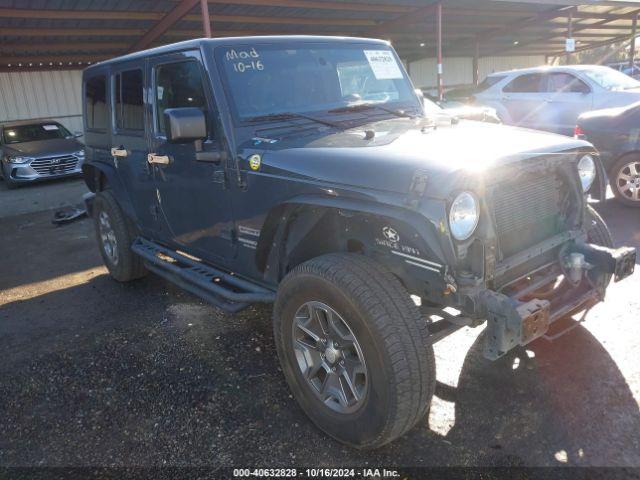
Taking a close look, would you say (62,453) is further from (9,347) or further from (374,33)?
(374,33)

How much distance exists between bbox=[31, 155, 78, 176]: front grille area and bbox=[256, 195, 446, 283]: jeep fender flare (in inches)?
421

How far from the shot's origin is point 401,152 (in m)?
2.56

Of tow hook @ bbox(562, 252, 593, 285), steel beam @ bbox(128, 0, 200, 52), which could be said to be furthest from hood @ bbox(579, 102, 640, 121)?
steel beam @ bbox(128, 0, 200, 52)

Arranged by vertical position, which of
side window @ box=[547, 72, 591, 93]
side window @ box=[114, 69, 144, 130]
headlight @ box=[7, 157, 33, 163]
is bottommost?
headlight @ box=[7, 157, 33, 163]

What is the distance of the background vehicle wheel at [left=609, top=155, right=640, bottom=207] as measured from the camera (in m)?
6.48

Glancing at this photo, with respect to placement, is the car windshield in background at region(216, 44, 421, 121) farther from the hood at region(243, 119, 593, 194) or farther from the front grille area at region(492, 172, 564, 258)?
the front grille area at region(492, 172, 564, 258)

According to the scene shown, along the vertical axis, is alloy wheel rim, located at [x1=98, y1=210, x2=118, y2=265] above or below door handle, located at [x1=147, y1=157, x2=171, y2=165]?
below

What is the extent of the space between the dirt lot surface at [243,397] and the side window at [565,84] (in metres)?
8.04

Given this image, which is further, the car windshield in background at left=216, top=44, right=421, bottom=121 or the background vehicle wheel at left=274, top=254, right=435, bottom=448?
the car windshield in background at left=216, top=44, right=421, bottom=121

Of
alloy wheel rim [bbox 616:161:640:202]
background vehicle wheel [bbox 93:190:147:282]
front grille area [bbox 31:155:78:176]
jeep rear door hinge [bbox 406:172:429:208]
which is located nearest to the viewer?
jeep rear door hinge [bbox 406:172:429:208]

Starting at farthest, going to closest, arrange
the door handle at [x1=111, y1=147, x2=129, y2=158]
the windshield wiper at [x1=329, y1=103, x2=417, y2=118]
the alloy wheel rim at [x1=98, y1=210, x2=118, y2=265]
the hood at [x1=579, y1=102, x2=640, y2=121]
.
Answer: the hood at [x1=579, y1=102, x2=640, y2=121] < the alloy wheel rim at [x1=98, y1=210, x2=118, y2=265] < the door handle at [x1=111, y1=147, x2=129, y2=158] < the windshield wiper at [x1=329, y1=103, x2=417, y2=118]

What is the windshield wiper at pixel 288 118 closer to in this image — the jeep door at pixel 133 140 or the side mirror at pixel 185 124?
the side mirror at pixel 185 124

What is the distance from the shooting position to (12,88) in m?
18.4

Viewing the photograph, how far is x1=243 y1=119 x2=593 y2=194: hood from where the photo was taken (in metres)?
2.37
